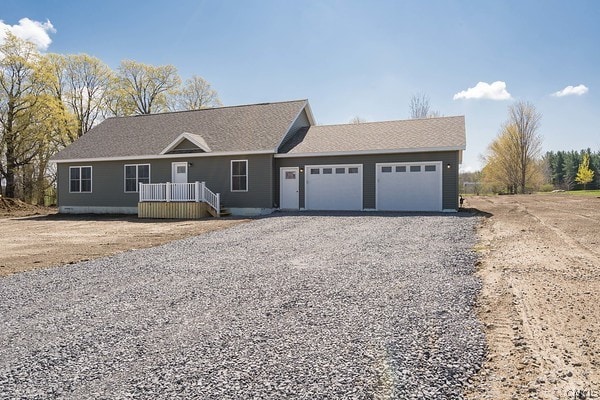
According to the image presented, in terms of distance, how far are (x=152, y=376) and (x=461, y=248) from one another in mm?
6061

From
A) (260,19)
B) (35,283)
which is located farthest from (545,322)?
(260,19)

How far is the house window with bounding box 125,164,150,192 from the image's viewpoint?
1755 centimetres

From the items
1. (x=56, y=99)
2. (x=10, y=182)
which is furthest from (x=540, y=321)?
(x=56, y=99)

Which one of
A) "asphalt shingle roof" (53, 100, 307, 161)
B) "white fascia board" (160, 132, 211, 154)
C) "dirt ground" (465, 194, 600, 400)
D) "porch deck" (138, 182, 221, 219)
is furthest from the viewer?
"asphalt shingle roof" (53, 100, 307, 161)

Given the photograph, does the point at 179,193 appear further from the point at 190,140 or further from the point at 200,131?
the point at 200,131

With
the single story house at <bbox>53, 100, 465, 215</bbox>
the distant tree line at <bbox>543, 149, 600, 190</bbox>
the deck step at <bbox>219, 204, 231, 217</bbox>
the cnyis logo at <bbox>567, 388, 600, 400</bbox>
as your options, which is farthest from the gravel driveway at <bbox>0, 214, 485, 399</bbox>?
the distant tree line at <bbox>543, 149, 600, 190</bbox>

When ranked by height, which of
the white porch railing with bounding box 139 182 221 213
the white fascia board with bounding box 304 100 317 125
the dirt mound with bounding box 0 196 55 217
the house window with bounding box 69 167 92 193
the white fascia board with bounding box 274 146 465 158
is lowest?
the dirt mound with bounding box 0 196 55 217

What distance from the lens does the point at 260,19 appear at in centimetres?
1381

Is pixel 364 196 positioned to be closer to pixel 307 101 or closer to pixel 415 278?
pixel 307 101

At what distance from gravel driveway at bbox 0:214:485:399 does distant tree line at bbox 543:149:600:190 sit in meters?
54.8

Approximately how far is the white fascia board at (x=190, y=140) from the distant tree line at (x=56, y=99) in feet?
42.9

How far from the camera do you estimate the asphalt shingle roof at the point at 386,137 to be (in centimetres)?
1470

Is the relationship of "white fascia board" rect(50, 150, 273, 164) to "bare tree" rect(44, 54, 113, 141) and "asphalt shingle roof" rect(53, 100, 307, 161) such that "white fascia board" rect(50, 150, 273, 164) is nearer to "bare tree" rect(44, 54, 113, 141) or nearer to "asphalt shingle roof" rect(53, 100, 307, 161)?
"asphalt shingle roof" rect(53, 100, 307, 161)

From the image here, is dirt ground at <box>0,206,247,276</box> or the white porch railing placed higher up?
the white porch railing
